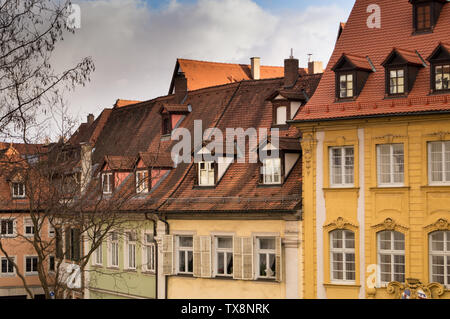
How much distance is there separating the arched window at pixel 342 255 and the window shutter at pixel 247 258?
12.9ft

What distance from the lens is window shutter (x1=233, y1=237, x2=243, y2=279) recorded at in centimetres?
3728

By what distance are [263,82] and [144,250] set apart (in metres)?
9.20

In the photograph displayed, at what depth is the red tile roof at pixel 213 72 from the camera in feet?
200

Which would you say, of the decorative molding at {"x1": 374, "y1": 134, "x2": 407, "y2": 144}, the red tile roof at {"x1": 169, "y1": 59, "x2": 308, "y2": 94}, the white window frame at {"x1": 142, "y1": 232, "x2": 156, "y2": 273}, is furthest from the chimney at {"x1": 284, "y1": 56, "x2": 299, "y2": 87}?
the red tile roof at {"x1": 169, "y1": 59, "x2": 308, "y2": 94}

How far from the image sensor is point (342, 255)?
111ft

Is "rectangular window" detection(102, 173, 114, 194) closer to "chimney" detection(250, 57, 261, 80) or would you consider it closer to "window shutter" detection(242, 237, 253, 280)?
"window shutter" detection(242, 237, 253, 280)

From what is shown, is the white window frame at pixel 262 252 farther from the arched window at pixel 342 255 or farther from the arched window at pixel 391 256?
the arched window at pixel 391 256

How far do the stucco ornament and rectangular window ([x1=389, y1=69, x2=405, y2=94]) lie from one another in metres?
6.28

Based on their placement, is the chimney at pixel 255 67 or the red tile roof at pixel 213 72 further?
the chimney at pixel 255 67

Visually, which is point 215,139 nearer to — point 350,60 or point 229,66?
point 350,60

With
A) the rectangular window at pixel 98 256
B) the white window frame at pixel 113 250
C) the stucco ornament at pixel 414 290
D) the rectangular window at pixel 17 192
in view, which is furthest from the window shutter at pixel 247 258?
the rectangular window at pixel 17 192

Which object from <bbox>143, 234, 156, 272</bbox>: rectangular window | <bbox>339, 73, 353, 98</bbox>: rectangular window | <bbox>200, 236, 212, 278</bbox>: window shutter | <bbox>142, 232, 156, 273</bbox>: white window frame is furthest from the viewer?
<bbox>143, 234, 156, 272</bbox>: rectangular window

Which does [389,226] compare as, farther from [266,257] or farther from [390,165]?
[266,257]
